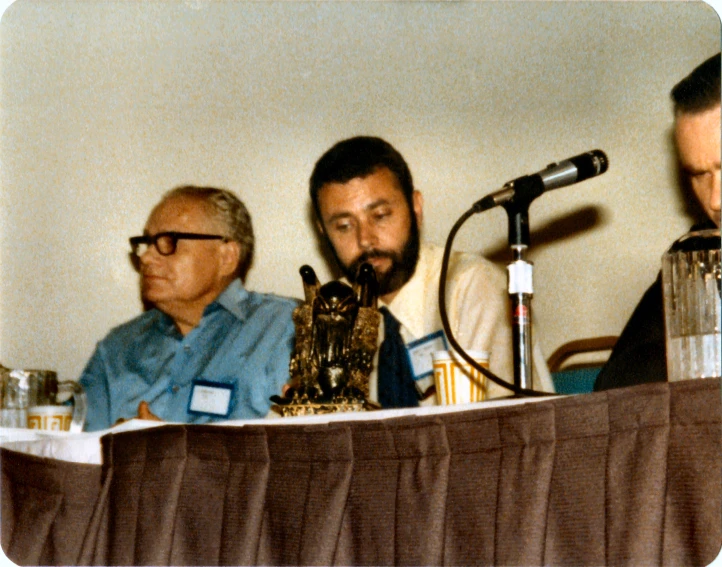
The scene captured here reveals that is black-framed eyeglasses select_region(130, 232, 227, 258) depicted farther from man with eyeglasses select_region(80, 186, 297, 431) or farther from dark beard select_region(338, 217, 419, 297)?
dark beard select_region(338, 217, 419, 297)

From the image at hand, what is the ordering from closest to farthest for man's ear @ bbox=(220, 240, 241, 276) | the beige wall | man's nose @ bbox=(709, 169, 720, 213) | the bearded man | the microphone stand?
the microphone stand, man's nose @ bbox=(709, 169, 720, 213), the bearded man, the beige wall, man's ear @ bbox=(220, 240, 241, 276)

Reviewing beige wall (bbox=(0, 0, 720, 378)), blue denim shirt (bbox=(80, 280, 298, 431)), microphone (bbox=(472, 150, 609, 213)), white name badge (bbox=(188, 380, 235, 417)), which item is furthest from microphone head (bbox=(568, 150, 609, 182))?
white name badge (bbox=(188, 380, 235, 417))

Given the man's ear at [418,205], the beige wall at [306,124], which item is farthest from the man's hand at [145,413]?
the man's ear at [418,205]

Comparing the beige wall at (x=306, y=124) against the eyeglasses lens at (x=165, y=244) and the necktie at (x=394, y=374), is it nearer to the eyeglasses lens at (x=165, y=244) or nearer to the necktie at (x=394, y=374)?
the eyeglasses lens at (x=165, y=244)

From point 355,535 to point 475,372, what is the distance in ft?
1.19

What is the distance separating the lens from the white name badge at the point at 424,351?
70.0 inches

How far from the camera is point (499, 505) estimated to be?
3.34 ft

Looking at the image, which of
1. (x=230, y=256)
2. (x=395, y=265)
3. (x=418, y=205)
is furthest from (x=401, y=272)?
(x=230, y=256)

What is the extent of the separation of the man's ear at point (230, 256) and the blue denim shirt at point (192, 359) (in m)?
0.03

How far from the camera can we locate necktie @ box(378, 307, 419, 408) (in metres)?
1.74

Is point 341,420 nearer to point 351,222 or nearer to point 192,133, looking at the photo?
point 351,222

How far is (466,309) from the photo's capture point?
71.6 inches

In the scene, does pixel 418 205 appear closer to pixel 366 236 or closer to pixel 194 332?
pixel 366 236

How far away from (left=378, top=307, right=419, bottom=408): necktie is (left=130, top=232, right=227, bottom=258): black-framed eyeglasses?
45cm
